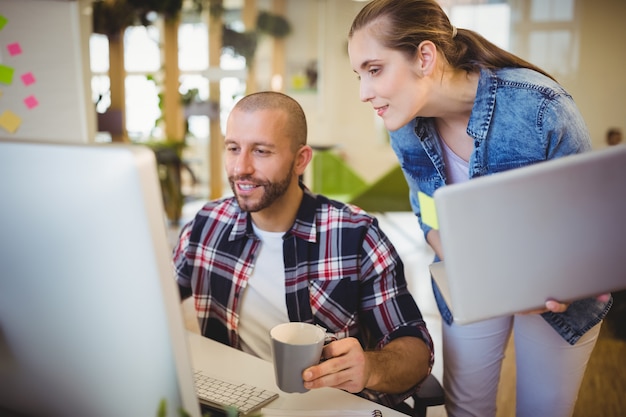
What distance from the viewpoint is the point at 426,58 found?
1.36 metres

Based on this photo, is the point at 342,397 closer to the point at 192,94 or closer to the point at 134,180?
the point at 134,180

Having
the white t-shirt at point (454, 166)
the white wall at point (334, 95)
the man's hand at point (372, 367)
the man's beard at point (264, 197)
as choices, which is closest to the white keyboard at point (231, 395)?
the man's hand at point (372, 367)

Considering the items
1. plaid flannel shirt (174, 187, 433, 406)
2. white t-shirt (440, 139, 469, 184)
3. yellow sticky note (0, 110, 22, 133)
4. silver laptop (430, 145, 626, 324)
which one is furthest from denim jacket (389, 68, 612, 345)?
yellow sticky note (0, 110, 22, 133)

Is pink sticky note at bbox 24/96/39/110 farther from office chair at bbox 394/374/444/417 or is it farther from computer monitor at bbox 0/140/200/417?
computer monitor at bbox 0/140/200/417

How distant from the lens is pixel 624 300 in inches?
145

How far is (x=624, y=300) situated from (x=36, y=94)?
3566 mm

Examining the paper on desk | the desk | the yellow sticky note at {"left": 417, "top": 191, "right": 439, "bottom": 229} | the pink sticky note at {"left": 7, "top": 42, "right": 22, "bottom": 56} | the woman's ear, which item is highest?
the pink sticky note at {"left": 7, "top": 42, "right": 22, "bottom": 56}

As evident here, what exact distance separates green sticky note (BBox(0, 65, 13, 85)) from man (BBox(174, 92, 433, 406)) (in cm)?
212

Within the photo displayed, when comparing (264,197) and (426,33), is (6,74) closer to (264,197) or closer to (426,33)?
(264,197)

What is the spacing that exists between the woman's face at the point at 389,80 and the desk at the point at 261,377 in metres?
0.60

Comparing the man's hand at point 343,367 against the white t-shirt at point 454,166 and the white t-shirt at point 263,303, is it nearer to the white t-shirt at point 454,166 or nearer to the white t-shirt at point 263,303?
the white t-shirt at point 263,303

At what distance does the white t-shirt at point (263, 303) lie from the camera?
1.48 meters

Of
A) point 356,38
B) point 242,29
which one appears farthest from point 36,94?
point 242,29

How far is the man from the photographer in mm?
1438
